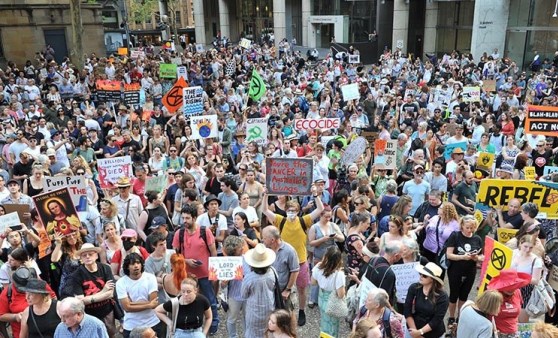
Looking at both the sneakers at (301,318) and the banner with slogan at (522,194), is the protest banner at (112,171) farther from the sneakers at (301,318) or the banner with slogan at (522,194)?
the banner with slogan at (522,194)

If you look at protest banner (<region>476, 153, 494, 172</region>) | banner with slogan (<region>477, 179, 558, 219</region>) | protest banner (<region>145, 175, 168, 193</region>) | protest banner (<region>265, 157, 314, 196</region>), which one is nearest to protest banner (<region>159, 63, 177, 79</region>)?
protest banner (<region>145, 175, 168, 193</region>)

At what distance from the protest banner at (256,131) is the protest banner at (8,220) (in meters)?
5.32

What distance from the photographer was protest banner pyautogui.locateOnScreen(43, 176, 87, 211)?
7148 mm

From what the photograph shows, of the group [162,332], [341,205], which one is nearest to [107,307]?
[162,332]

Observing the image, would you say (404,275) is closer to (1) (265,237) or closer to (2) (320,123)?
(1) (265,237)

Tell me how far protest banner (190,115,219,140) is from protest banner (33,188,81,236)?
457cm

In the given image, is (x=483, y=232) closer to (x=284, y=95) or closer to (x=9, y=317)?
(x=9, y=317)

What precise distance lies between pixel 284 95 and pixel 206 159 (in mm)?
6906

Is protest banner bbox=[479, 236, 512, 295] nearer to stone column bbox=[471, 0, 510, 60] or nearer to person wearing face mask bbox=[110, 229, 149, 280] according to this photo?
person wearing face mask bbox=[110, 229, 149, 280]

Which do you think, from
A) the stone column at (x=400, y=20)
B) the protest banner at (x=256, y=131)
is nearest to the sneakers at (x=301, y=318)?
the protest banner at (x=256, y=131)

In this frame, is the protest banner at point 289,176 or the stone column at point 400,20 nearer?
the protest banner at point 289,176

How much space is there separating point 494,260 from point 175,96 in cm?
945

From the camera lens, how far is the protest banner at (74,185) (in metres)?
7.15

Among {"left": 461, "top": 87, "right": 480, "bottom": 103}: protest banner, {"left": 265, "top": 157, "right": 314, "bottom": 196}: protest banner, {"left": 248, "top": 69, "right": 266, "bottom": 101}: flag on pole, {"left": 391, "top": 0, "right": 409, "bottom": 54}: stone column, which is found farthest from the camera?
{"left": 391, "top": 0, "right": 409, "bottom": 54}: stone column
